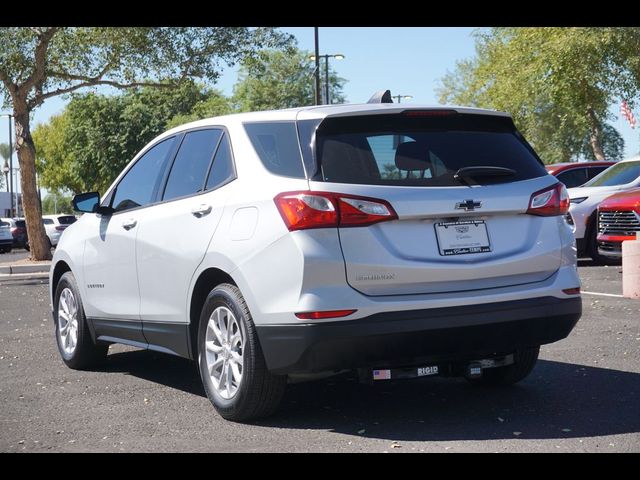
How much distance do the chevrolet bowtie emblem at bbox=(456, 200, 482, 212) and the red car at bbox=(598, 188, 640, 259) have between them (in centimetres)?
991

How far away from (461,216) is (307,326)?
101 cm

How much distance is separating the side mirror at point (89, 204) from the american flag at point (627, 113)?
30.2 meters

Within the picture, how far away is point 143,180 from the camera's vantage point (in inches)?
281

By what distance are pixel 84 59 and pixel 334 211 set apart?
78.3 ft

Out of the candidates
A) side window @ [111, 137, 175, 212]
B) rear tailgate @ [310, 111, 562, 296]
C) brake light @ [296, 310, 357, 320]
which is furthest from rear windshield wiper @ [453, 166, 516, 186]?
side window @ [111, 137, 175, 212]

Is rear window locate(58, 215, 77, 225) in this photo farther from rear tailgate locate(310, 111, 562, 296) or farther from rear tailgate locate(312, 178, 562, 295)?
rear tailgate locate(312, 178, 562, 295)

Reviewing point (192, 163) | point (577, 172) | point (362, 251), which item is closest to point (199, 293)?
point (192, 163)

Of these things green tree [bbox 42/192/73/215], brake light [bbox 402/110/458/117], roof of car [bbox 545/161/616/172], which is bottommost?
green tree [bbox 42/192/73/215]

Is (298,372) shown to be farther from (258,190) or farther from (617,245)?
(617,245)

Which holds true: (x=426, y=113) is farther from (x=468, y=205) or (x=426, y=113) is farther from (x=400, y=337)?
(x=400, y=337)

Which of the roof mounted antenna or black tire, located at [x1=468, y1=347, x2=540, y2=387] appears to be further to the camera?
black tire, located at [x1=468, y1=347, x2=540, y2=387]

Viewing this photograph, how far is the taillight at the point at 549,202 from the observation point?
5652 mm

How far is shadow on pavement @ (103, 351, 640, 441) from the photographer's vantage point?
5.40 metres

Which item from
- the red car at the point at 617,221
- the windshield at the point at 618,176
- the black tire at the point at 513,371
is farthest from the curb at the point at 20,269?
the black tire at the point at 513,371
